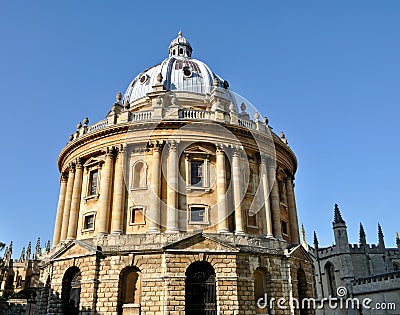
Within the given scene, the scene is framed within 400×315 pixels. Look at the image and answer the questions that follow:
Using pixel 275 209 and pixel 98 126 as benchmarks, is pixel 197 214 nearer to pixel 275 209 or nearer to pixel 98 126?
pixel 275 209

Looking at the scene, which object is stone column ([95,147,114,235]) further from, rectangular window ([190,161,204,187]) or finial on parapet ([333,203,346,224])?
finial on parapet ([333,203,346,224])

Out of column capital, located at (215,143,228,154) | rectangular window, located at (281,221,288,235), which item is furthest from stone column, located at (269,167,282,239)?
column capital, located at (215,143,228,154)

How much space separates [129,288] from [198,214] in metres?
6.95

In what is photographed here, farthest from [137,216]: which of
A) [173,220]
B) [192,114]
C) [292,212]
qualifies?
[292,212]

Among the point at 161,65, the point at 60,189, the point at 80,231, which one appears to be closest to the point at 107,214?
the point at 80,231

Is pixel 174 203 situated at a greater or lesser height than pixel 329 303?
greater

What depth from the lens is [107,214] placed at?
1086 inches

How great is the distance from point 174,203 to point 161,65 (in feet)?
64.0

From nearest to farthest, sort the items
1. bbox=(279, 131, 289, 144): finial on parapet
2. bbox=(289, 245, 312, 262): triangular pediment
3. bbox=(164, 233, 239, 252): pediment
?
bbox=(164, 233, 239, 252): pediment
bbox=(289, 245, 312, 262): triangular pediment
bbox=(279, 131, 289, 144): finial on parapet

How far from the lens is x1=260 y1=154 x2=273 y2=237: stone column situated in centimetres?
2906

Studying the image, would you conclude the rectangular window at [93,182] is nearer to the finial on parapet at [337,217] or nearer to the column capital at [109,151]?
the column capital at [109,151]

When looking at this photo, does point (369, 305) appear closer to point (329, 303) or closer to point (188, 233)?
point (329, 303)

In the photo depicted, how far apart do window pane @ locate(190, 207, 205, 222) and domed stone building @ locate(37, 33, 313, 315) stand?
7cm

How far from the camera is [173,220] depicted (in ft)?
85.8
